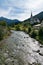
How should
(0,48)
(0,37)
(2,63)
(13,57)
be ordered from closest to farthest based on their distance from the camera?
(2,63) < (13,57) < (0,48) < (0,37)

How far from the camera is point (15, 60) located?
30.0 meters

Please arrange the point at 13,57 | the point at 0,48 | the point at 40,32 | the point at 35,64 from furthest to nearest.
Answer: the point at 40,32 → the point at 0,48 → the point at 13,57 → the point at 35,64

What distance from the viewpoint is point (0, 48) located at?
124 feet

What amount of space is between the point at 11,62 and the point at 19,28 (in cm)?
8146

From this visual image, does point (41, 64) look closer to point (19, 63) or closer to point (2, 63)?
point (19, 63)

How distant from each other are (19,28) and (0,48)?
72.4m

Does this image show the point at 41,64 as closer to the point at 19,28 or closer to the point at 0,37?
the point at 0,37

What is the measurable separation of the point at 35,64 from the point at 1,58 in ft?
19.4

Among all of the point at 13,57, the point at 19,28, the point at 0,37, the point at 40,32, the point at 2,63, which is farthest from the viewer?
the point at 19,28

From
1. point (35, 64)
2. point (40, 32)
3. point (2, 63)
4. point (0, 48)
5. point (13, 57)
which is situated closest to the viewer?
point (2, 63)

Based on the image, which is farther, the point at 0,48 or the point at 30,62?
the point at 0,48

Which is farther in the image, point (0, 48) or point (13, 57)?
point (0, 48)

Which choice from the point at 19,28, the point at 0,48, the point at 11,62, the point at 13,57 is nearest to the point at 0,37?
the point at 0,48

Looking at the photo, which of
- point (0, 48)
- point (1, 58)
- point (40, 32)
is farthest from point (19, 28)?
point (1, 58)
